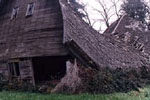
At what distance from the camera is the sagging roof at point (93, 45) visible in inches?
582

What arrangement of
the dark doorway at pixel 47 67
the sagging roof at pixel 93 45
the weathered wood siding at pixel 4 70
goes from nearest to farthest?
the sagging roof at pixel 93 45
the weathered wood siding at pixel 4 70
the dark doorway at pixel 47 67

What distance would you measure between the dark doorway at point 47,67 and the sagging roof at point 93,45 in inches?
118

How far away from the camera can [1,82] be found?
55.6 feet

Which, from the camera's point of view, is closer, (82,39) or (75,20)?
(82,39)

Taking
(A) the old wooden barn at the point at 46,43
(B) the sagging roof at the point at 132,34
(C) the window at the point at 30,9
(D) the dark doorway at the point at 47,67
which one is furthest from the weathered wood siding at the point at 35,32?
(B) the sagging roof at the point at 132,34

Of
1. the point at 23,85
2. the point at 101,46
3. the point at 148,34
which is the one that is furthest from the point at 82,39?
the point at 148,34

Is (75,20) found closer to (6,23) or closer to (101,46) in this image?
(101,46)

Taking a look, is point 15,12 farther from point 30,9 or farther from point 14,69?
A: point 14,69

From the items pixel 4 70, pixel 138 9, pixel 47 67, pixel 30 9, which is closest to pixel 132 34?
pixel 138 9

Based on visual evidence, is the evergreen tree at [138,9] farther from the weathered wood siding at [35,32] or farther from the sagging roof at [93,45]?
the weathered wood siding at [35,32]

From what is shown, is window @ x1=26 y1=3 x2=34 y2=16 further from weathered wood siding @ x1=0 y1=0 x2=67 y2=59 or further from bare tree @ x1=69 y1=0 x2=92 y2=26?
bare tree @ x1=69 y1=0 x2=92 y2=26

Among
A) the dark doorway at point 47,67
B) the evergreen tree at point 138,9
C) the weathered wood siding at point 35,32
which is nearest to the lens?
the weathered wood siding at point 35,32

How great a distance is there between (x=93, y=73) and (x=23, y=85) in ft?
16.0

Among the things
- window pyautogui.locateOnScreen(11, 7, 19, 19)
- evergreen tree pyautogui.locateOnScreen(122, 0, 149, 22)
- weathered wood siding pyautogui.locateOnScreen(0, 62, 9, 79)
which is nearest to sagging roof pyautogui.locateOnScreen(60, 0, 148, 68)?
window pyautogui.locateOnScreen(11, 7, 19, 19)
